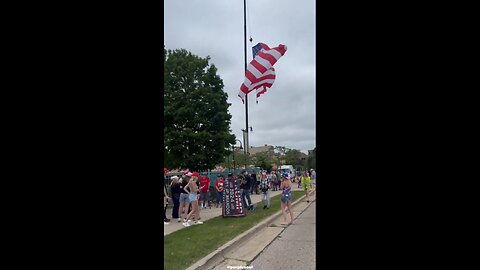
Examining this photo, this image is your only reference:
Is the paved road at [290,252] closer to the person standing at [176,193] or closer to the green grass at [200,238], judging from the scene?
the green grass at [200,238]

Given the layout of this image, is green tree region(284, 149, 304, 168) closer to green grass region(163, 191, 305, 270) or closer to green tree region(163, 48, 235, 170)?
green tree region(163, 48, 235, 170)

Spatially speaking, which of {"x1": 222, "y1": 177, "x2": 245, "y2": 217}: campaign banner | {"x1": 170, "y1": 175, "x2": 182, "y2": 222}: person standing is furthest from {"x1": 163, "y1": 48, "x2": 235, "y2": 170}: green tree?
{"x1": 222, "y1": 177, "x2": 245, "y2": 217}: campaign banner

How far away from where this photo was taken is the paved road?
5215mm

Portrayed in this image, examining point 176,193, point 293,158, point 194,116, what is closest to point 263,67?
point 176,193

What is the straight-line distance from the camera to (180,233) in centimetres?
744

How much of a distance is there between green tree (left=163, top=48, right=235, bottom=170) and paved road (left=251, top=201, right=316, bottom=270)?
11420 millimetres

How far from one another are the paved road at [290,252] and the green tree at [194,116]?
450 inches

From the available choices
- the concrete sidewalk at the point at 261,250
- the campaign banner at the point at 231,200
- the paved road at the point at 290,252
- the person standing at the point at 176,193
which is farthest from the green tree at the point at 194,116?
the paved road at the point at 290,252

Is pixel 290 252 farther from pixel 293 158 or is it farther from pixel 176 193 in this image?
pixel 293 158

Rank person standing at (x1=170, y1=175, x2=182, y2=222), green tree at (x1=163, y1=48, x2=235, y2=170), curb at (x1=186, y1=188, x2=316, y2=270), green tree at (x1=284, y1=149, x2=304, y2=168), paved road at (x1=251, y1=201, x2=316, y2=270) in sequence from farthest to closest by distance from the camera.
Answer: green tree at (x1=284, y1=149, x2=304, y2=168) → green tree at (x1=163, y1=48, x2=235, y2=170) → person standing at (x1=170, y1=175, x2=182, y2=222) → paved road at (x1=251, y1=201, x2=316, y2=270) → curb at (x1=186, y1=188, x2=316, y2=270)

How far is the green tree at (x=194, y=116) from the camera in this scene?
1866 centimetres

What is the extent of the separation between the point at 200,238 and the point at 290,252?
1.96m
